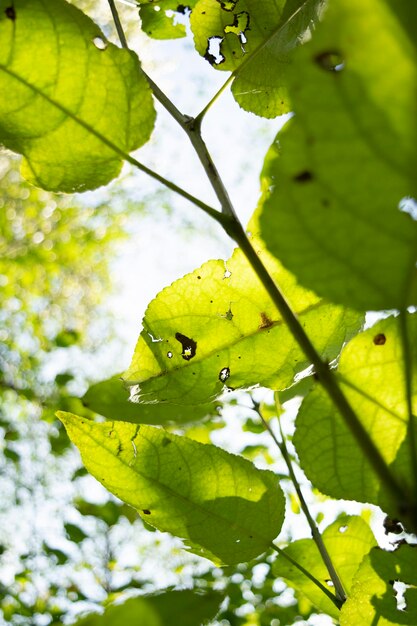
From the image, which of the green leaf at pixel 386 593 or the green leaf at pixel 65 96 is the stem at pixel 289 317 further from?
the green leaf at pixel 386 593

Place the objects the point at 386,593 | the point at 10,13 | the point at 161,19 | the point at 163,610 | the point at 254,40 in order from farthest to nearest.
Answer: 1. the point at 161,19
2. the point at 254,40
3. the point at 386,593
4. the point at 10,13
5. the point at 163,610

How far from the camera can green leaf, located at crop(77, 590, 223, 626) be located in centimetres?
26

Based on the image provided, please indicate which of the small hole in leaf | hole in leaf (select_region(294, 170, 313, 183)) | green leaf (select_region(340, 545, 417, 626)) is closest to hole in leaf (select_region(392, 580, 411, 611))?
green leaf (select_region(340, 545, 417, 626))

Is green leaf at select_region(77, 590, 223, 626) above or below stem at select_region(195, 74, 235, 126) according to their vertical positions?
below

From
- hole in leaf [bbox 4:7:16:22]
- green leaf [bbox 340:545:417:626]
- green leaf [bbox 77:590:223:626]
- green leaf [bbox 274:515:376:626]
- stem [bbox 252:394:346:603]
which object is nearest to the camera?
green leaf [bbox 77:590:223:626]

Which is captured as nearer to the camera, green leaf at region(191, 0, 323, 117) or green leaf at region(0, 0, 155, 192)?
green leaf at region(0, 0, 155, 192)

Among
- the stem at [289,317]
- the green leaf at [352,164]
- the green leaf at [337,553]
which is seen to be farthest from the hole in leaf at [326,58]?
the green leaf at [337,553]

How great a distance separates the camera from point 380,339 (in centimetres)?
45

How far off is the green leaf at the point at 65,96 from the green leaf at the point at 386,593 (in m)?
0.41

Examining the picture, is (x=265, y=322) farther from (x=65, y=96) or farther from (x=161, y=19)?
(x=161, y=19)

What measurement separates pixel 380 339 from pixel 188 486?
0.22 meters

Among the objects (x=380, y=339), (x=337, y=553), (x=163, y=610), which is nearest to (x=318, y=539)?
(x=337, y=553)

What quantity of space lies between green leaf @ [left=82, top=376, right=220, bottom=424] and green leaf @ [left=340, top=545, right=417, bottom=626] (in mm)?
284

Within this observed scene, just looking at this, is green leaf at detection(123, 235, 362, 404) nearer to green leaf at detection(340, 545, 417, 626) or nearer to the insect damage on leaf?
the insect damage on leaf
